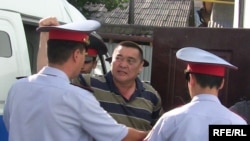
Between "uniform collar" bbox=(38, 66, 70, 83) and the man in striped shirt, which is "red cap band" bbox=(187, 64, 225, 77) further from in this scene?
the man in striped shirt

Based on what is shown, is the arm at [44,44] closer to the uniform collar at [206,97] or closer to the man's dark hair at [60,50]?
the man's dark hair at [60,50]

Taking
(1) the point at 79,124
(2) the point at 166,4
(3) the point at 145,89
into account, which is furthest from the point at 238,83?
(2) the point at 166,4

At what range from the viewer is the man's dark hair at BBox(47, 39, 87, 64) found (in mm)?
2391

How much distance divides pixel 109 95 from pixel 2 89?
0.69 metres

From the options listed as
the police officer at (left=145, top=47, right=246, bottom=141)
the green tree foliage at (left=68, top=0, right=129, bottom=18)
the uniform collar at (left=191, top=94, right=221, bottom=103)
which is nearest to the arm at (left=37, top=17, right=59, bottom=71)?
the police officer at (left=145, top=47, right=246, bottom=141)

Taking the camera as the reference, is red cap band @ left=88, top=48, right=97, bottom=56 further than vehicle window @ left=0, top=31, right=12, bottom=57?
Yes

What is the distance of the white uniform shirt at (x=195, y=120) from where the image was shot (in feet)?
7.64

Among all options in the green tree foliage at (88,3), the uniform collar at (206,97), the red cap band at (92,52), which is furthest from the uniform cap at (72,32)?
the green tree foliage at (88,3)

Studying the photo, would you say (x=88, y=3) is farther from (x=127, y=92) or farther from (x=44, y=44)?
(x=44, y=44)

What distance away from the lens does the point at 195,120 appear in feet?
7.65

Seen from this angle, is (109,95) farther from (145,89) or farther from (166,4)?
(166,4)

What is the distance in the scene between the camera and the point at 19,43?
3348mm

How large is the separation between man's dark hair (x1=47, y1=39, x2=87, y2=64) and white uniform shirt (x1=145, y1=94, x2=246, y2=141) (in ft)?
1.89

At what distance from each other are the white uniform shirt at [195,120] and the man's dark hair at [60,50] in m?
0.58
